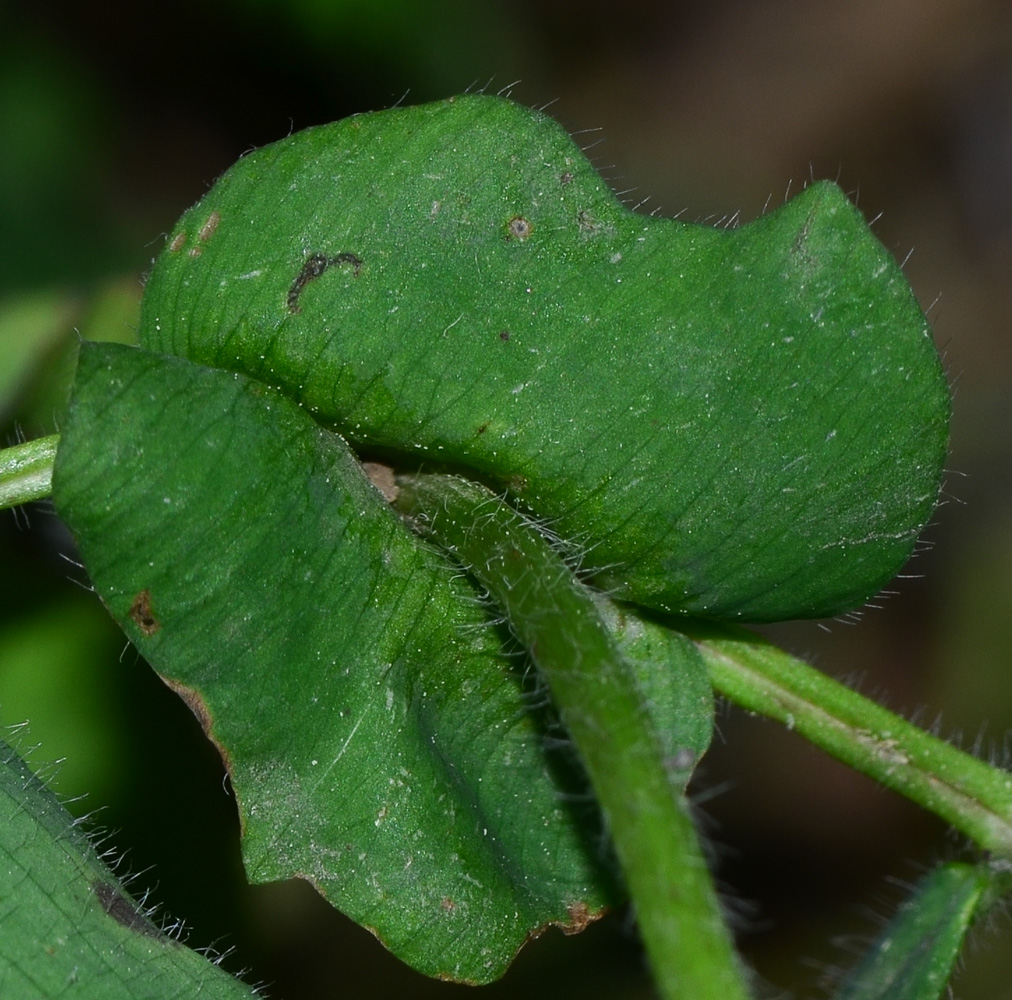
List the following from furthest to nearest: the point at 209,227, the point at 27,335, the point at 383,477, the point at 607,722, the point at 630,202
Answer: the point at 630,202, the point at 27,335, the point at 383,477, the point at 209,227, the point at 607,722

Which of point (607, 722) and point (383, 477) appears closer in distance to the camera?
point (607, 722)

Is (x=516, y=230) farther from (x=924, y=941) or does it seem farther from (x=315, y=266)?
(x=924, y=941)

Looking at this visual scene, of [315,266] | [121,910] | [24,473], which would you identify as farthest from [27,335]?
[121,910]

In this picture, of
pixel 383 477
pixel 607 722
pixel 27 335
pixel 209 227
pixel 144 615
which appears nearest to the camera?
pixel 607 722

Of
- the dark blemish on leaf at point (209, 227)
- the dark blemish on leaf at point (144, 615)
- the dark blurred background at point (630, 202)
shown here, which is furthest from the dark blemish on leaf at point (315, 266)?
the dark blurred background at point (630, 202)

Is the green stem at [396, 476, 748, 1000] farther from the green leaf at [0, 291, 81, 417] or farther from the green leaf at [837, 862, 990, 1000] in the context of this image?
the green leaf at [0, 291, 81, 417]

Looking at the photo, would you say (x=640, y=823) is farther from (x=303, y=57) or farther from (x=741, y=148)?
(x=741, y=148)

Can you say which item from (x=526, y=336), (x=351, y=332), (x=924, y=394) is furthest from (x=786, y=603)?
(x=351, y=332)

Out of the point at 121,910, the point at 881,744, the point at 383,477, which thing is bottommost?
the point at 121,910
